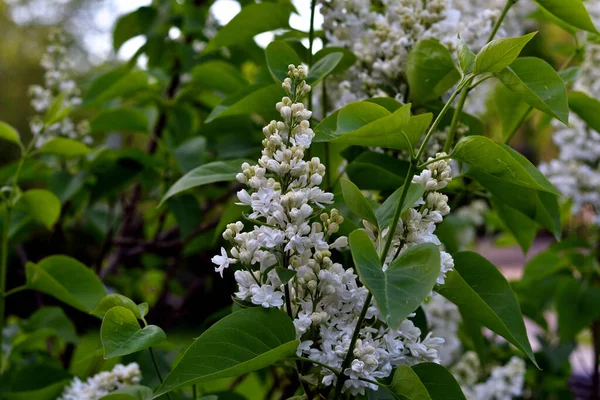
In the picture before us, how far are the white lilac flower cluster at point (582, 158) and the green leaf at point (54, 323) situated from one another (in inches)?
50.8

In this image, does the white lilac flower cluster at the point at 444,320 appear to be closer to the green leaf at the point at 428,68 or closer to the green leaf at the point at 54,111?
the green leaf at the point at 428,68

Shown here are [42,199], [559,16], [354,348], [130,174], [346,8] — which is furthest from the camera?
[130,174]

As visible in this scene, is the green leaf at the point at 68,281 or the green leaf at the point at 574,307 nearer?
the green leaf at the point at 68,281

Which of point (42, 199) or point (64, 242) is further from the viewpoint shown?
point (64, 242)

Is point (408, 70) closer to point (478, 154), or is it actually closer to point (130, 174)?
point (478, 154)

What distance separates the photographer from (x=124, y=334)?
0.63 metres

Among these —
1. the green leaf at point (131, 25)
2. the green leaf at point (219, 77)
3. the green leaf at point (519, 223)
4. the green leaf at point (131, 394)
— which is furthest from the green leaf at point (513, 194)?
the green leaf at point (131, 25)

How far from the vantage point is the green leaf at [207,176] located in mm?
Answer: 804

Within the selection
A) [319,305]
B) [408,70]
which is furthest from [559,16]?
[319,305]

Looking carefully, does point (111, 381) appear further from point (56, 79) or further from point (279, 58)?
point (56, 79)

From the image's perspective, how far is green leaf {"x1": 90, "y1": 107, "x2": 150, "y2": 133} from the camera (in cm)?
130

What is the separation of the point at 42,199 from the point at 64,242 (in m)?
0.53

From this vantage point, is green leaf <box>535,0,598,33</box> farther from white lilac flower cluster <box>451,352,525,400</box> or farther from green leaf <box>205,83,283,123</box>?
white lilac flower cluster <box>451,352,525,400</box>

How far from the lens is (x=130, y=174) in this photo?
4.43 feet
